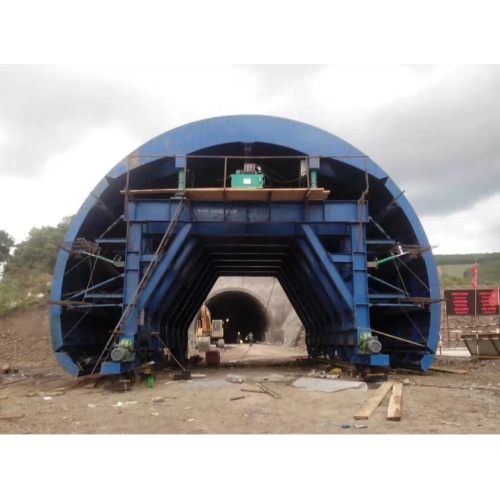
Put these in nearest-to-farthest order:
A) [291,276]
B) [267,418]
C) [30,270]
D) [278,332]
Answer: [267,418] < [291,276] < [30,270] < [278,332]

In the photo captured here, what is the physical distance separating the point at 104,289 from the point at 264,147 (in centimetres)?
631

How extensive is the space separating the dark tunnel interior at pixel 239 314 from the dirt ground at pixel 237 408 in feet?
84.2

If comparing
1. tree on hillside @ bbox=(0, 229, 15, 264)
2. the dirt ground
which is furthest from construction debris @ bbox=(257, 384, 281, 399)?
tree on hillside @ bbox=(0, 229, 15, 264)

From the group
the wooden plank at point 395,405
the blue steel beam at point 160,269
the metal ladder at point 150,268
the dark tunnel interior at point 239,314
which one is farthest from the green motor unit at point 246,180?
the dark tunnel interior at point 239,314

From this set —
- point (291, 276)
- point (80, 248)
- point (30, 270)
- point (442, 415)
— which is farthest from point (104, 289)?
point (30, 270)

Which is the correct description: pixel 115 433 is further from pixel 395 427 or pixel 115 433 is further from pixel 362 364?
pixel 362 364

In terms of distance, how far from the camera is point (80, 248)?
11.5 meters

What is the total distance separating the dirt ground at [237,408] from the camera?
5672 mm

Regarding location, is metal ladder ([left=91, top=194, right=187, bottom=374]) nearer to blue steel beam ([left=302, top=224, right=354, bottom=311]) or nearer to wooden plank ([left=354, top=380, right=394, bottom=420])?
blue steel beam ([left=302, top=224, right=354, bottom=311])

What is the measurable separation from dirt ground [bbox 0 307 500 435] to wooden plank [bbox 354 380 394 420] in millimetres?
87

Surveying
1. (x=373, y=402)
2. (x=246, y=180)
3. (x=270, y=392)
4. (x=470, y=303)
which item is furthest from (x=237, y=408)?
(x=470, y=303)

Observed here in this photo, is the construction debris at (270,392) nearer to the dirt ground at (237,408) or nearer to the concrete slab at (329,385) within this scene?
the dirt ground at (237,408)

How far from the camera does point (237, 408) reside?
688cm

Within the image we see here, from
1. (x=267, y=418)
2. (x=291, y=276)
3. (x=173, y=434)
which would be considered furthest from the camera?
(x=291, y=276)
